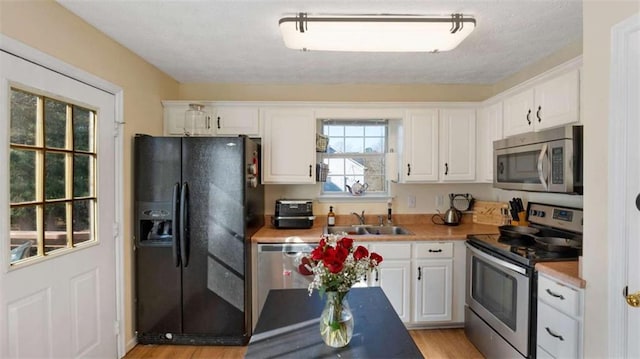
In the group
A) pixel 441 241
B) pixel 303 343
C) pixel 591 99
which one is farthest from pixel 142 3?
pixel 441 241

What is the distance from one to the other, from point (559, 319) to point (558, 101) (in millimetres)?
1388

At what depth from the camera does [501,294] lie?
210 cm

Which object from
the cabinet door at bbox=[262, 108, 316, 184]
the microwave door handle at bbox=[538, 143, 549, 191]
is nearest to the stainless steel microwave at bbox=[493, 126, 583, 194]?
the microwave door handle at bbox=[538, 143, 549, 191]

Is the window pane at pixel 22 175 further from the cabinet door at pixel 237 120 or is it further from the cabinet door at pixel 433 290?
the cabinet door at pixel 433 290

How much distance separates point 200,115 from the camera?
9.41ft

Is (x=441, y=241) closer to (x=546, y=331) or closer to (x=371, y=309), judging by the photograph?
(x=546, y=331)

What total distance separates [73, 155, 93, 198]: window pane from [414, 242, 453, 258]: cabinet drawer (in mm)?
2510

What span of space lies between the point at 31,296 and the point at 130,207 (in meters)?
0.89

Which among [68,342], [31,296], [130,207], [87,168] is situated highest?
[87,168]

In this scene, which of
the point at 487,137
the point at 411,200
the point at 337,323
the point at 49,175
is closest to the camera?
the point at 337,323

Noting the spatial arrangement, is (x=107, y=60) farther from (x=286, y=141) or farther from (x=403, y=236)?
(x=403, y=236)

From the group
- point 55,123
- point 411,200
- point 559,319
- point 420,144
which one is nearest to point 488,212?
point 411,200

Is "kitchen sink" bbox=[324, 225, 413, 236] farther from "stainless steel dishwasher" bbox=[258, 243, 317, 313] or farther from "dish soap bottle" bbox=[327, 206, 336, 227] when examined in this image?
"stainless steel dishwasher" bbox=[258, 243, 317, 313]

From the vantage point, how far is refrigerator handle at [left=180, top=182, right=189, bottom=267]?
7.74 feet
